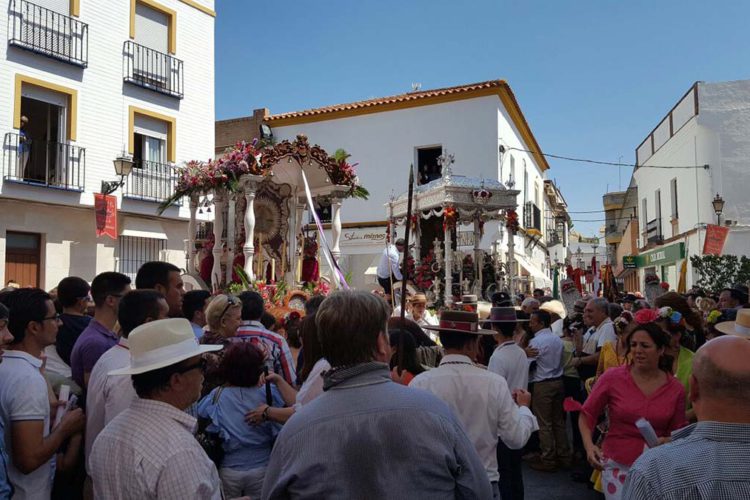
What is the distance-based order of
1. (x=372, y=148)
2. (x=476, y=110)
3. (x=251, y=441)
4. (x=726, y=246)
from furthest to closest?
(x=372, y=148) < (x=476, y=110) < (x=726, y=246) < (x=251, y=441)

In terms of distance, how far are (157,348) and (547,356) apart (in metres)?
5.22

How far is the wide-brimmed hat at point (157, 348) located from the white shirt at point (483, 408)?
57.7 inches

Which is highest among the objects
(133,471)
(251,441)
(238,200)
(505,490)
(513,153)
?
(513,153)

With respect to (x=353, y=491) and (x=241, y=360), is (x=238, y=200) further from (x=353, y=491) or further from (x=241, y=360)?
(x=353, y=491)

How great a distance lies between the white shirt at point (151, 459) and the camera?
2.09 m

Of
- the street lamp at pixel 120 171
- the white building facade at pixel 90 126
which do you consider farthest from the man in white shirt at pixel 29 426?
the white building facade at pixel 90 126

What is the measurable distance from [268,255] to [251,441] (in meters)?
8.62

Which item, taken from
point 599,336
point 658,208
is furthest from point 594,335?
point 658,208

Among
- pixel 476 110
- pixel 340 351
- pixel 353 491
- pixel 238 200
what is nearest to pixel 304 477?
pixel 353 491

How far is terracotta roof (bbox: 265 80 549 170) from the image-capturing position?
22.9 m

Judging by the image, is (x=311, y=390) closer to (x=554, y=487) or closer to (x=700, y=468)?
(x=700, y=468)

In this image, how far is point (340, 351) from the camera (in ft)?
6.84

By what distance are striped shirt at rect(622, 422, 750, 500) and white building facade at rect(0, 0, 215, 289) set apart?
50.6 feet

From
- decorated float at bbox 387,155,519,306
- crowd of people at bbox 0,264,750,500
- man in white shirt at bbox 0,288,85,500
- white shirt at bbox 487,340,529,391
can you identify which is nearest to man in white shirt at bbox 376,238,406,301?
decorated float at bbox 387,155,519,306
